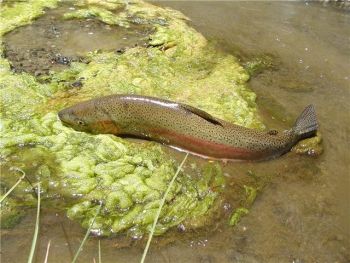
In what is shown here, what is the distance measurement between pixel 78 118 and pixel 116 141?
0.41m

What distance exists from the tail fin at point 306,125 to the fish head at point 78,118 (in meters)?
1.97

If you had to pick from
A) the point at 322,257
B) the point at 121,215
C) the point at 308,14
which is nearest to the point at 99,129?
the point at 121,215

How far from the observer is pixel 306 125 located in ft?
14.0

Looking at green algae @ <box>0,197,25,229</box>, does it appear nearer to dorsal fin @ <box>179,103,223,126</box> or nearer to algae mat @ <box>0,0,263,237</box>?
algae mat @ <box>0,0,263,237</box>

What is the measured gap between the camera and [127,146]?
13.0 feet

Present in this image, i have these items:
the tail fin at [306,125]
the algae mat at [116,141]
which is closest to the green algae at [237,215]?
the algae mat at [116,141]

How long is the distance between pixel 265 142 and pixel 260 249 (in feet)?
3.60

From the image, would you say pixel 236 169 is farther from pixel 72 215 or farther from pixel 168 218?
pixel 72 215

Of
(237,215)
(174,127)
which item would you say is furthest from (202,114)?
(237,215)

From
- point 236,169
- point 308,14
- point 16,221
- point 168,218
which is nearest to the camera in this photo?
point 16,221

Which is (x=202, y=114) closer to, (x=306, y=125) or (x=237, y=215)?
(x=237, y=215)

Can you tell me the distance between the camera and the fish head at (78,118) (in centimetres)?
397

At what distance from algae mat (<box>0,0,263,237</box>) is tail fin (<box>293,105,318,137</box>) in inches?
15.6

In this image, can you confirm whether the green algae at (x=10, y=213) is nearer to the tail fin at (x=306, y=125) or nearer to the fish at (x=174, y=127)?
the fish at (x=174, y=127)
